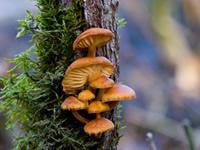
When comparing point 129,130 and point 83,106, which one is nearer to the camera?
point 83,106

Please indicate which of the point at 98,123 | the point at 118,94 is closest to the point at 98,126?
the point at 98,123

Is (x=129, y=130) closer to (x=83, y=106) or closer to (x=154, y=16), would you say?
(x=154, y=16)

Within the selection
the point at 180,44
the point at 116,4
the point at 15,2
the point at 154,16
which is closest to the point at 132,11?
the point at 154,16

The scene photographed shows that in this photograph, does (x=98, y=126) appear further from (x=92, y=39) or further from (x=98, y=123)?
(x=92, y=39)

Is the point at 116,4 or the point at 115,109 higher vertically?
the point at 116,4

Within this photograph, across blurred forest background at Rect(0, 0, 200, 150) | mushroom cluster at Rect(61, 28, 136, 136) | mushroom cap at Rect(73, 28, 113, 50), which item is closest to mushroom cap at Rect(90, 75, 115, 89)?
mushroom cluster at Rect(61, 28, 136, 136)

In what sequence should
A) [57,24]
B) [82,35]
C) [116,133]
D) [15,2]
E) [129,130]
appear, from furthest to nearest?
1. [15,2]
2. [129,130]
3. [116,133]
4. [57,24]
5. [82,35]

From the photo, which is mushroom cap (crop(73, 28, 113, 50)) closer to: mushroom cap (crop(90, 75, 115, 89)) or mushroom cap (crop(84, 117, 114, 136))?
mushroom cap (crop(90, 75, 115, 89))
